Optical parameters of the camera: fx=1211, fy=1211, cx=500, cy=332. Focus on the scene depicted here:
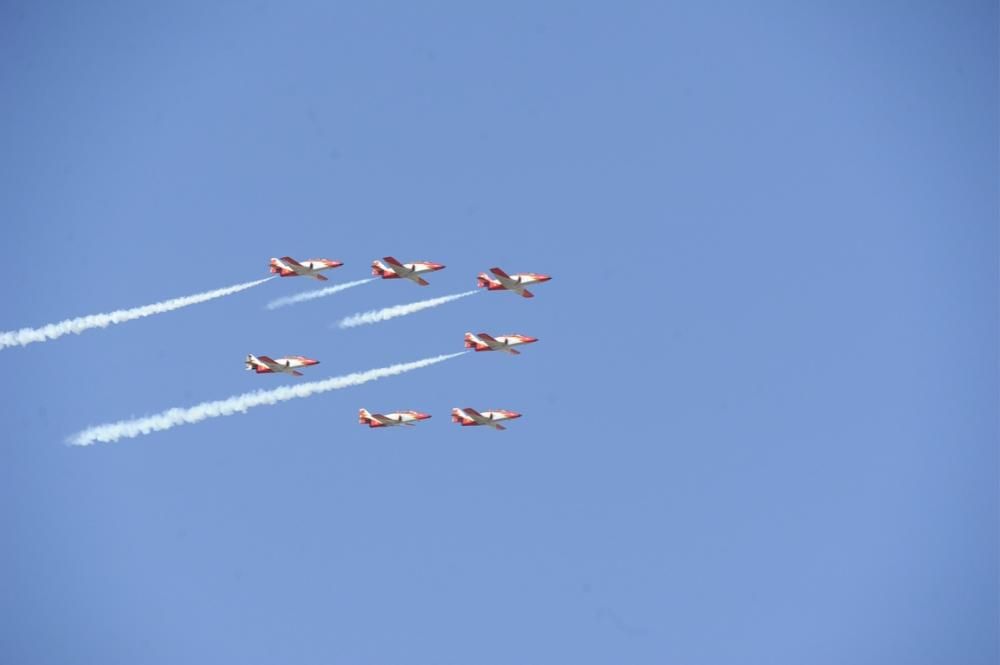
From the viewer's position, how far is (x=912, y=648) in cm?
11238

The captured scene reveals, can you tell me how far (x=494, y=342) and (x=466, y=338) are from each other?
70.6 inches

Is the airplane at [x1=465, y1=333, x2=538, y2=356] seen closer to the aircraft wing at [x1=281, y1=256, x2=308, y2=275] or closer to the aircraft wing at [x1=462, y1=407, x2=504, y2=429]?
the aircraft wing at [x1=462, y1=407, x2=504, y2=429]

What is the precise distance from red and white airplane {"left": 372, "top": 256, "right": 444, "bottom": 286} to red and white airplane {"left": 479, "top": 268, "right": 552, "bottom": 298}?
293 centimetres

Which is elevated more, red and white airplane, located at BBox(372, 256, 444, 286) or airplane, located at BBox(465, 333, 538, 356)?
red and white airplane, located at BBox(372, 256, 444, 286)

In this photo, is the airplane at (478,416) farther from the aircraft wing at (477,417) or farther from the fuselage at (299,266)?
the fuselage at (299,266)

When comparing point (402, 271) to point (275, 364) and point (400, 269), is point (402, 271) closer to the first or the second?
point (400, 269)

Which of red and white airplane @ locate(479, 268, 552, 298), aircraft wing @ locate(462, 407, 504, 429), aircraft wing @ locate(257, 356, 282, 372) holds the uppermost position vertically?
red and white airplane @ locate(479, 268, 552, 298)

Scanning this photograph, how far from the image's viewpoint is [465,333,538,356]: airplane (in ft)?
245

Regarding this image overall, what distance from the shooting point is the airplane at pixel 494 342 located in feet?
245

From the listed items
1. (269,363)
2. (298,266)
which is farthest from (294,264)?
(269,363)

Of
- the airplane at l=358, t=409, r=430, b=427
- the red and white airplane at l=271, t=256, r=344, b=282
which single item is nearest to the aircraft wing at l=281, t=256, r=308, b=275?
the red and white airplane at l=271, t=256, r=344, b=282

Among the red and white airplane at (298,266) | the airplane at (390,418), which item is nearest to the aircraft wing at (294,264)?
the red and white airplane at (298,266)

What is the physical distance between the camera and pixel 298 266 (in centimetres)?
7481

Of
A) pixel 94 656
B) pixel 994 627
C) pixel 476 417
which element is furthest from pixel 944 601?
pixel 94 656
